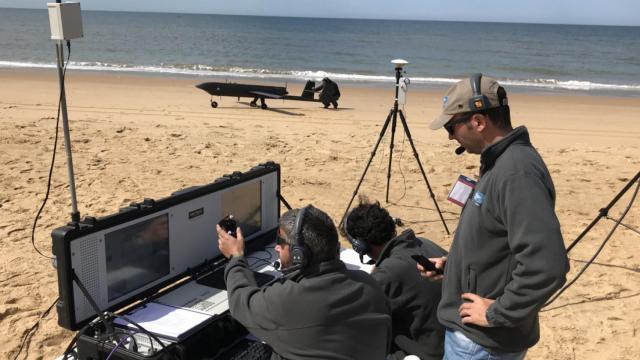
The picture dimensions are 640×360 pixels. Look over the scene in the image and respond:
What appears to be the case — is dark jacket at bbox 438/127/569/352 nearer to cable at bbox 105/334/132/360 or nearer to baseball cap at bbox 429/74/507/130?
baseball cap at bbox 429/74/507/130

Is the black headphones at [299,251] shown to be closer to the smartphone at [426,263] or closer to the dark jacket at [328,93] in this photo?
the smartphone at [426,263]

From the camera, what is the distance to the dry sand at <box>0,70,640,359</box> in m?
4.48

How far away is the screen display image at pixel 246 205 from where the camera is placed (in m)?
3.25

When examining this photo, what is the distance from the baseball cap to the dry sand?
8.34 feet

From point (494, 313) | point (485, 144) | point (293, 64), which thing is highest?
point (485, 144)

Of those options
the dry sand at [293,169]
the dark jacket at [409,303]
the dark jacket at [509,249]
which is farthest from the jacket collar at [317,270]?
the dry sand at [293,169]

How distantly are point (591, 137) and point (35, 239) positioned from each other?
33.5 feet

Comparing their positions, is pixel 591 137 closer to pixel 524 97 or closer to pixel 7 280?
pixel 524 97

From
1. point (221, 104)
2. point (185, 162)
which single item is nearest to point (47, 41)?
point (221, 104)

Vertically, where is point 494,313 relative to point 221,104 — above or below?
above

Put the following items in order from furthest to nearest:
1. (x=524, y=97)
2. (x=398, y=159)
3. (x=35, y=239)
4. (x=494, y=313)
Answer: (x=524, y=97)
(x=398, y=159)
(x=35, y=239)
(x=494, y=313)

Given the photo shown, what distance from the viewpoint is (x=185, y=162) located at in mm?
8281

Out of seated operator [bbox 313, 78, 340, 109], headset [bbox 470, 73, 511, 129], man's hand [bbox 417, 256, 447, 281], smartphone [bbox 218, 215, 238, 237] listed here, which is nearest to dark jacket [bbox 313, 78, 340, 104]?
seated operator [bbox 313, 78, 340, 109]

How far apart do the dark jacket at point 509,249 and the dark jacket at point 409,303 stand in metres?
0.43
